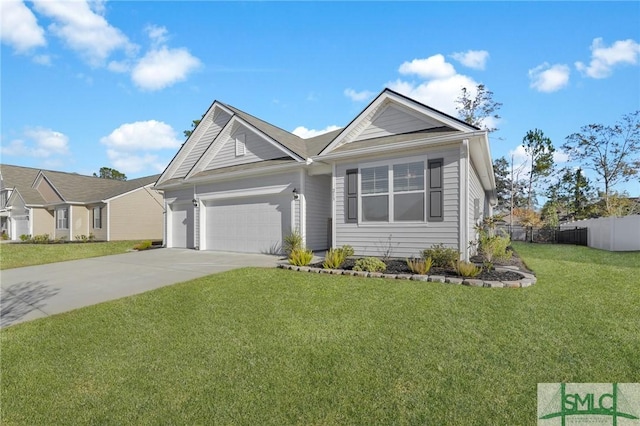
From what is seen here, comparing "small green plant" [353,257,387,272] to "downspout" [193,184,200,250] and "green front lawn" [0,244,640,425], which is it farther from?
"downspout" [193,184,200,250]

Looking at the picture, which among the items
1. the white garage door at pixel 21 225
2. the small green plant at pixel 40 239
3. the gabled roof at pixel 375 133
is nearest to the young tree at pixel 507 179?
the gabled roof at pixel 375 133

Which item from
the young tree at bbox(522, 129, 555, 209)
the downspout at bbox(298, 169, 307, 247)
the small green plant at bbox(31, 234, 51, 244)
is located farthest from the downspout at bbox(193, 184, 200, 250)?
the young tree at bbox(522, 129, 555, 209)

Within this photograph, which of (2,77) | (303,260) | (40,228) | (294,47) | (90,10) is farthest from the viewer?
(40,228)

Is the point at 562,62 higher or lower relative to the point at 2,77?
higher

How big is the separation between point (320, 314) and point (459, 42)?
9.99 metres

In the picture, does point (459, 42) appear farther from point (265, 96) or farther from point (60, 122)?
point (60, 122)

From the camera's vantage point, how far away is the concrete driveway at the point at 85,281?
6219 mm

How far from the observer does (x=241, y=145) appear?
13.9 m

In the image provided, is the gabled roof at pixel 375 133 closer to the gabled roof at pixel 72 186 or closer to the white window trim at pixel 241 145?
the white window trim at pixel 241 145

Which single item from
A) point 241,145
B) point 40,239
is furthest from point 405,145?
point 40,239

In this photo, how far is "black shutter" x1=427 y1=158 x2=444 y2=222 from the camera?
884 centimetres

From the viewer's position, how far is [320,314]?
5023 mm

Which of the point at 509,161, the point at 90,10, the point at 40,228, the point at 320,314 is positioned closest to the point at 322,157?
the point at 320,314

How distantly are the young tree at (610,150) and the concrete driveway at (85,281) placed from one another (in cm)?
3320
